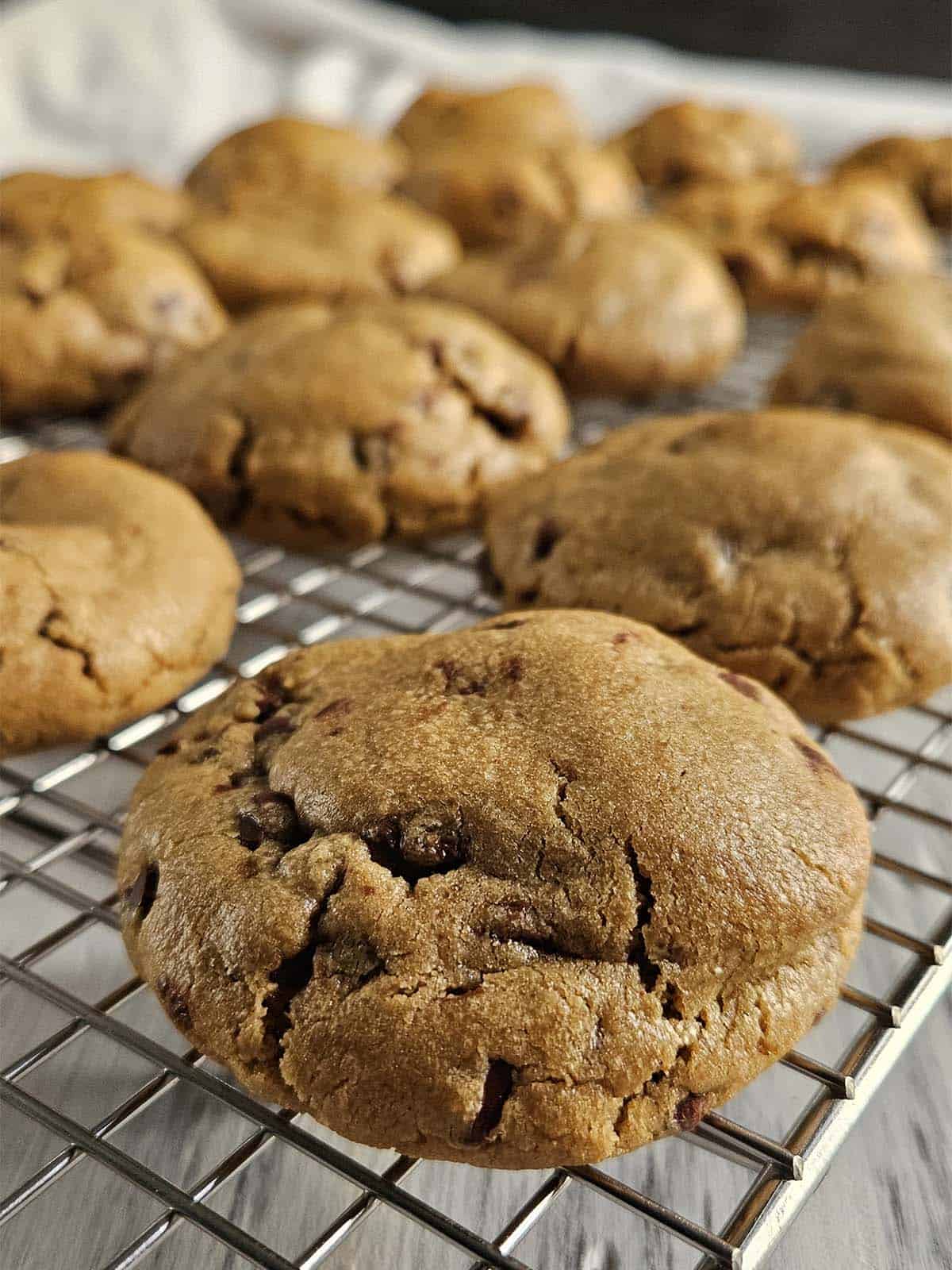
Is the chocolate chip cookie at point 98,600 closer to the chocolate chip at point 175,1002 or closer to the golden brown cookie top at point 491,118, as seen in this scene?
the chocolate chip at point 175,1002

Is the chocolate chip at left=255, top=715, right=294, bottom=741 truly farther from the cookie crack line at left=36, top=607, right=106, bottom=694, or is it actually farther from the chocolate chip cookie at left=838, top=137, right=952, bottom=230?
the chocolate chip cookie at left=838, top=137, right=952, bottom=230

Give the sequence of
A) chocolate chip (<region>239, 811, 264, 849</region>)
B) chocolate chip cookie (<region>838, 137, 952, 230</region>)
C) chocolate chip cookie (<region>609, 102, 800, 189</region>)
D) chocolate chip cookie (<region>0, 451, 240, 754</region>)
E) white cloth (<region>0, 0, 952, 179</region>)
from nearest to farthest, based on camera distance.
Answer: chocolate chip (<region>239, 811, 264, 849</region>) < chocolate chip cookie (<region>0, 451, 240, 754</region>) < chocolate chip cookie (<region>838, 137, 952, 230</region>) < chocolate chip cookie (<region>609, 102, 800, 189</region>) < white cloth (<region>0, 0, 952, 179</region>)

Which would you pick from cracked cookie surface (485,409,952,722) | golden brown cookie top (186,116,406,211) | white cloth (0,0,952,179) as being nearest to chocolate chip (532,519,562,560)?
cracked cookie surface (485,409,952,722)

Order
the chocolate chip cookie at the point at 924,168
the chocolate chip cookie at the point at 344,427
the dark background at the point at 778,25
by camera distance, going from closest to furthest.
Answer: the chocolate chip cookie at the point at 344,427, the chocolate chip cookie at the point at 924,168, the dark background at the point at 778,25

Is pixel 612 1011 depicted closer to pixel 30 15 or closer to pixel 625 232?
pixel 625 232

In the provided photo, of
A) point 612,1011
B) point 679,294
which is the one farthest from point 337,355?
point 612,1011

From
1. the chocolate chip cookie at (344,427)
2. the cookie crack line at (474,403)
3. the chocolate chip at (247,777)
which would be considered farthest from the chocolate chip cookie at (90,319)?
the chocolate chip at (247,777)
